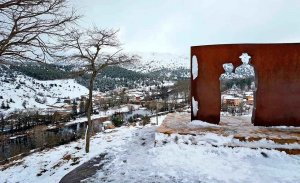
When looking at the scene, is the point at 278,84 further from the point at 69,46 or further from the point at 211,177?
the point at 69,46

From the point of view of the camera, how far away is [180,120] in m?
11.6

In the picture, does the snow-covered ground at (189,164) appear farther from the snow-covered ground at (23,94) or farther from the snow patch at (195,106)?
the snow-covered ground at (23,94)

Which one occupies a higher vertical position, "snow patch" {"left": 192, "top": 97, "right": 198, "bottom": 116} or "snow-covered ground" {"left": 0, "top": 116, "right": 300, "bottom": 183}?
"snow patch" {"left": 192, "top": 97, "right": 198, "bottom": 116}

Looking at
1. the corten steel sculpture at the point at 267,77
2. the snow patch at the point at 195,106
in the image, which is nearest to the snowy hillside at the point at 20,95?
the snow patch at the point at 195,106

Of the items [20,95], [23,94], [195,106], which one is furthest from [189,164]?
[20,95]

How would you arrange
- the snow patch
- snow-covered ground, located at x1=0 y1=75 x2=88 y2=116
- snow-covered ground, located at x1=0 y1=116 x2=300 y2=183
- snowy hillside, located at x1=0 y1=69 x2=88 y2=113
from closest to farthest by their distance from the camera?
1. snow-covered ground, located at x1=0 y1=116 x2=300 y2=183
2. the snow patch
3. snowy hillside, located at x1=0 y1=69 x2=88 y2=113
4. snow-covered ground, located at x1=0 y1=75 x2=88 y2=116

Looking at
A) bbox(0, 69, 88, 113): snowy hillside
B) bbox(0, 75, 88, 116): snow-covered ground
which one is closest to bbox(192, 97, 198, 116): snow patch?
bbox(0, 75, 88, 116): snow-covered ground

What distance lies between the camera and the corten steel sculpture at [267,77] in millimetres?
10023

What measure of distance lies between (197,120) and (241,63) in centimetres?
239

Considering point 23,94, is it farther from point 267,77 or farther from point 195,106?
point 267,77

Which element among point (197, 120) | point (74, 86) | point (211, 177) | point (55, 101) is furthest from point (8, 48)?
point (74, 86)

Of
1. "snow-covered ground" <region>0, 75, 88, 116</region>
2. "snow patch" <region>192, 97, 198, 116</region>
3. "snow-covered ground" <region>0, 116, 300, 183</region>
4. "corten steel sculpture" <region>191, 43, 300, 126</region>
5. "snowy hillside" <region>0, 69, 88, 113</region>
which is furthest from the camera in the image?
"snow-covered ground" <region>0, 75, 88, 116</region>

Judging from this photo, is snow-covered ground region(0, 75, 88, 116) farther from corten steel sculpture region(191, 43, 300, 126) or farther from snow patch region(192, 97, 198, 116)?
corten steel sculpture region(191, 43, 300, 126)

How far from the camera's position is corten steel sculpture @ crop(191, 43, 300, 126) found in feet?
32.9
